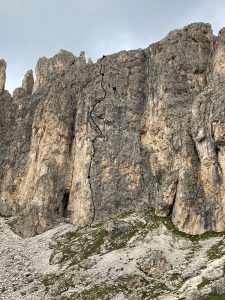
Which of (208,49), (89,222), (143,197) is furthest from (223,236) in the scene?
(208,49)

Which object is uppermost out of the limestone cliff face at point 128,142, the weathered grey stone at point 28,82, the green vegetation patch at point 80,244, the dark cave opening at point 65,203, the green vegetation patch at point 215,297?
the weathered grey stone at point 28,82

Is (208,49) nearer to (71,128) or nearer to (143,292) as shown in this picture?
(71,128)

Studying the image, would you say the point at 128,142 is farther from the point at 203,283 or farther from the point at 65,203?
the point at 203,283

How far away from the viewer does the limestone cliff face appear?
7794 centimetres

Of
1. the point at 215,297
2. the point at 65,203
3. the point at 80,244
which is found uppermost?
the point at 65,203

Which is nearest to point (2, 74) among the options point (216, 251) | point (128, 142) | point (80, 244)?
point (128, 142)

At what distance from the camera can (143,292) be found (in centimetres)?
5816

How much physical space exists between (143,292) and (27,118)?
65.5m

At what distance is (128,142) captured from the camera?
92.8 metres

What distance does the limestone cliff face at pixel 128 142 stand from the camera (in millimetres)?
77938

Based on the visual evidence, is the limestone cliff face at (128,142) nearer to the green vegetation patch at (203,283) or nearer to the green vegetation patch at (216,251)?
the green vegetation patch at (216,251)

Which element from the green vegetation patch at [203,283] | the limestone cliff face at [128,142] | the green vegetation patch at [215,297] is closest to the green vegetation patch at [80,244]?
the limestone cliff face at [128,142]

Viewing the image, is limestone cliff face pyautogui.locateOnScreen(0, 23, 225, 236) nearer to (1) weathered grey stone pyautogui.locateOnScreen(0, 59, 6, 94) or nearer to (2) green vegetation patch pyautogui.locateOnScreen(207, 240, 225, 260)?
(2) green vegetation patch pyautogui.locateOnScreen(207, 240, 225, 260)

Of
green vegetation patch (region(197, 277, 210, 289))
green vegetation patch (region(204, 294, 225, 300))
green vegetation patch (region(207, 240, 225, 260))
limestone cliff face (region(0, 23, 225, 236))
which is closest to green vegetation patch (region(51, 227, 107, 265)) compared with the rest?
limestone cliff face (region(0, 23, 225, 236))
